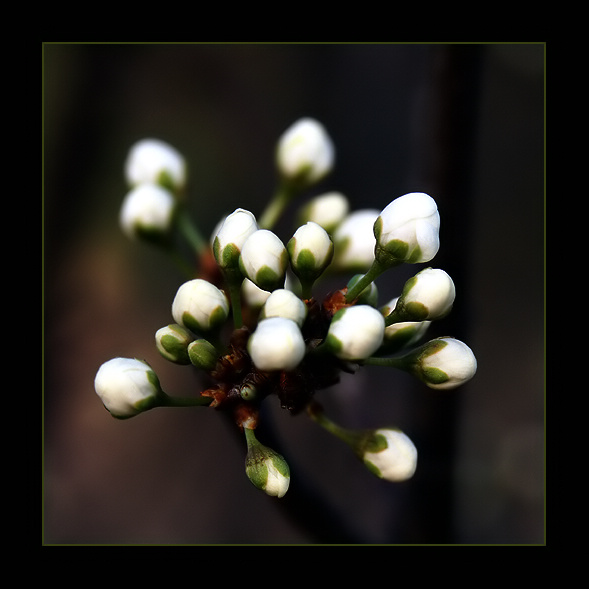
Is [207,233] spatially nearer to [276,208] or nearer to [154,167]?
[154,167]

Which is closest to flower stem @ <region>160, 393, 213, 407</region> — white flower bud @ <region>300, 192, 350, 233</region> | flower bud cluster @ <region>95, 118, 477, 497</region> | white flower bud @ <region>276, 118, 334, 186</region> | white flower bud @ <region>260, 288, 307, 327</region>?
flower bud cluster @ <region>95, 118, 477, 497</region>

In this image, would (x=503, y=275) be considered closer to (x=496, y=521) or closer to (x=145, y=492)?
(x=496, y=521)

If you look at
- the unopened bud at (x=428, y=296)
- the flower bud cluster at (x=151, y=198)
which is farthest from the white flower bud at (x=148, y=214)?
the unopened bud at (x=428, y=296)

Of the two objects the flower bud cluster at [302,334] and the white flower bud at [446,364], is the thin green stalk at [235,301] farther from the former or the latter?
the white flower bud at [446,364]

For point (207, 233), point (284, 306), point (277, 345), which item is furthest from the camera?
point (207, 233)

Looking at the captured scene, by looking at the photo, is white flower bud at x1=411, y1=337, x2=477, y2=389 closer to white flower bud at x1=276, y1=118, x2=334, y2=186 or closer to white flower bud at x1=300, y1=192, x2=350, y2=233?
white flower bud at x1=300, y1=192, x2=350, y2=233

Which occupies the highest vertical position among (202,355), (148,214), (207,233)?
(207,233)

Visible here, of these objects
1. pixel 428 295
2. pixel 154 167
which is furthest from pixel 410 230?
pixel 154 167

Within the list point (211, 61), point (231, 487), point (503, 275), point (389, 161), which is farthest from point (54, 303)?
point (503, 275)
